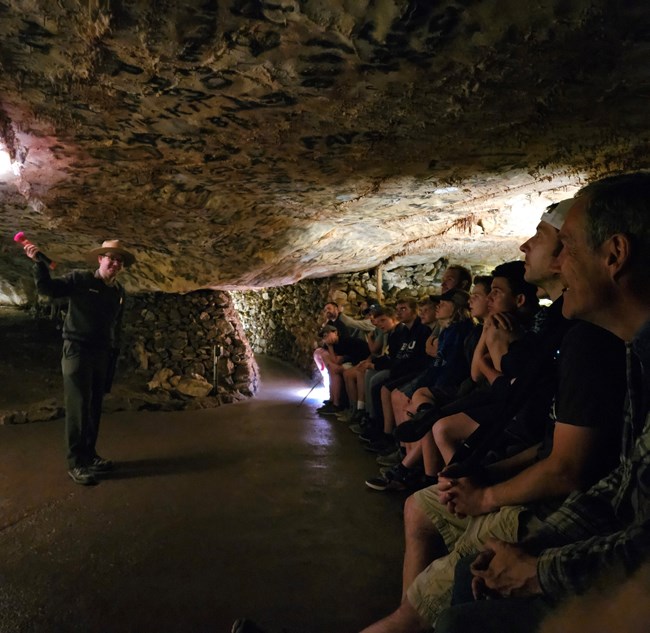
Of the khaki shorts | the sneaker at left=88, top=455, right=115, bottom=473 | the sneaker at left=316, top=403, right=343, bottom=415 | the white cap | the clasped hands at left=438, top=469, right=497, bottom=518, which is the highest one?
the white cap

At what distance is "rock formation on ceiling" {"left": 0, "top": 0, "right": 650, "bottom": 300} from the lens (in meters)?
1.75

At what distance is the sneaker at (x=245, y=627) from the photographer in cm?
176

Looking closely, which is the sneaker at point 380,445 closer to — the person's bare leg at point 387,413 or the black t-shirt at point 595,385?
the person's bare leg at point 387,413

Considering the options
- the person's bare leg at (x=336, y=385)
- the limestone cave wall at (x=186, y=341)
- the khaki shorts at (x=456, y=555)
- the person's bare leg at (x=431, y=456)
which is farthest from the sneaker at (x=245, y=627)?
the limestone cave wall at (x=186, y=341)

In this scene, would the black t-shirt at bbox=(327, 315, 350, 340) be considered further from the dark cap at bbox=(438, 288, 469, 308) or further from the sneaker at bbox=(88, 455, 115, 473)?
the sneaker at bbox=(88, 455, 115, 473)

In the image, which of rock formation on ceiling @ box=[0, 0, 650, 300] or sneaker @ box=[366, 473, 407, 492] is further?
sneaker @ box=[366, 473, 407, 492]

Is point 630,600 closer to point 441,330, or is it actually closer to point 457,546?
point 457,546

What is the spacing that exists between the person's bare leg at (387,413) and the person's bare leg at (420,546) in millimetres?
2421

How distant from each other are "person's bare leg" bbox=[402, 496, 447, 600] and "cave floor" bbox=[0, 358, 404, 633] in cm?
38

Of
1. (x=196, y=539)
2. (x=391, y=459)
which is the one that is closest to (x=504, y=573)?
(x=196, y=539)

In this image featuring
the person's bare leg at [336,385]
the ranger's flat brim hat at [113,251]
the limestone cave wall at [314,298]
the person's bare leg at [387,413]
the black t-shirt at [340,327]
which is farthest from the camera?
the limestone cave wall at [314,298]

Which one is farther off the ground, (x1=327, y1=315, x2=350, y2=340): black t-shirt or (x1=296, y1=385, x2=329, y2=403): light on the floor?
(x1=327, y1=315, x2=350, y2=340): black t-shirt

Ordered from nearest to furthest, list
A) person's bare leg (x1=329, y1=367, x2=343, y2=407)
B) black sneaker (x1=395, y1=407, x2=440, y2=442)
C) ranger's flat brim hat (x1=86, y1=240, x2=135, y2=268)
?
black sneaker (x1=395, y1=407, x2=440, y2=442), ranger's flat brim hat (x1=86, y1=240, x2=135, y2=268), person's bare leg (x1=329, y1=367, x2=343, y2=407)

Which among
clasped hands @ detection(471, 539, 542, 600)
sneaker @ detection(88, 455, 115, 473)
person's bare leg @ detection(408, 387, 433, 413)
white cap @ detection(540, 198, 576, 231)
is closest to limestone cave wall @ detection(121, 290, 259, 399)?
sneaker @ detection(88, 455, 115, 473)
